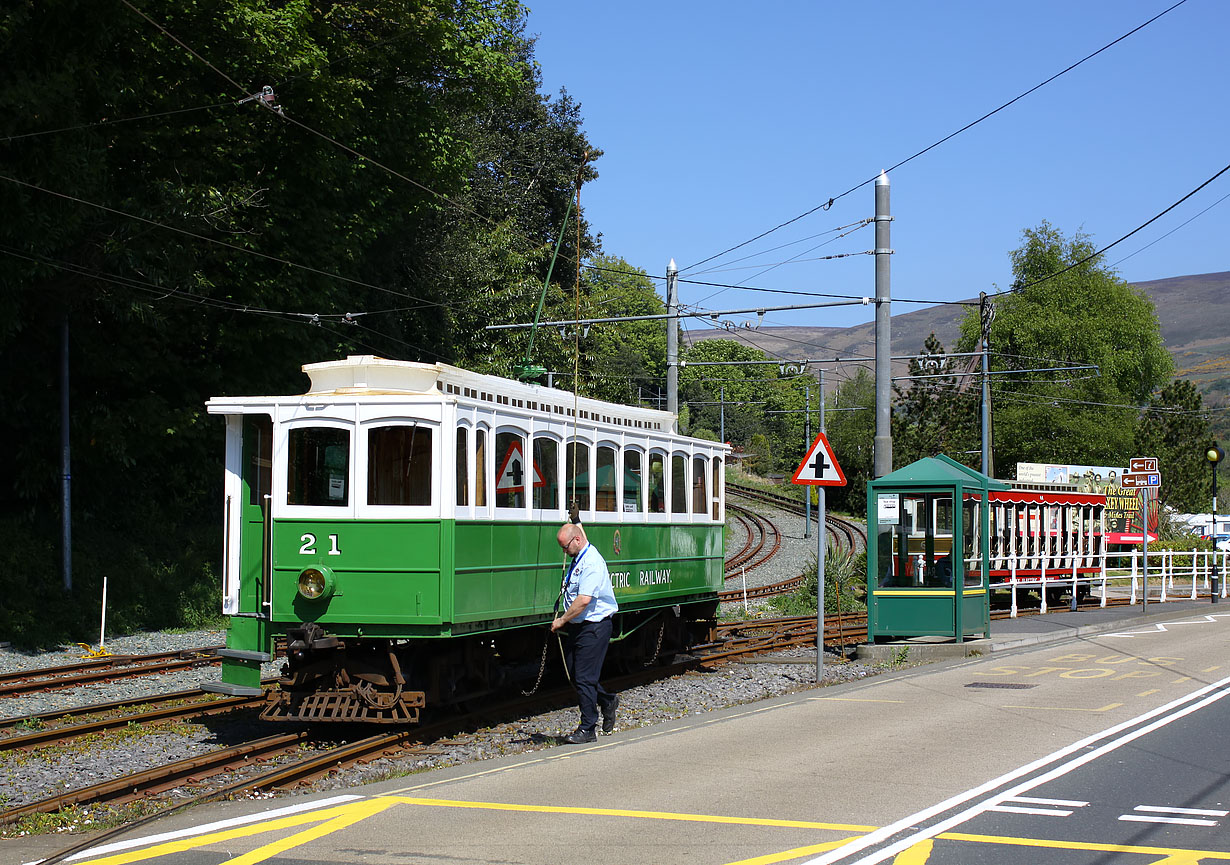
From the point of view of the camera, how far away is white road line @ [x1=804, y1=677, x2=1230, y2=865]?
21.4 feet

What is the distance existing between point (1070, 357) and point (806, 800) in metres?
63.3

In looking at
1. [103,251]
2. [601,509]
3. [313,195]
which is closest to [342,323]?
[313,195]

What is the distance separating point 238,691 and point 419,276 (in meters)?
25.0

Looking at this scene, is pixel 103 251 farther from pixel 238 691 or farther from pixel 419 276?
pixel 419 276

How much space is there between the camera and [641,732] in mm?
10672

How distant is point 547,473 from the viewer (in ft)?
41.0

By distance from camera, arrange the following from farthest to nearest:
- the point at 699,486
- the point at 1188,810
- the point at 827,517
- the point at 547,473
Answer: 1. the point at 827,517
2. the point at 699,486
3. the point at 547,473
4. the point at 1188,810

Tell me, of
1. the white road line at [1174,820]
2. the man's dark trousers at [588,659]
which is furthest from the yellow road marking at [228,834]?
the white road line at [1174,820]

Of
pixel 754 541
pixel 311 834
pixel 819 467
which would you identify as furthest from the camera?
pixel 754 541

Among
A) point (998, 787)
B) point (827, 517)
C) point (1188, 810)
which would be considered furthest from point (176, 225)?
point (827, 517)

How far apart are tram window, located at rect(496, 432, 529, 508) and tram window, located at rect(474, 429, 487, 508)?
24 centimetres

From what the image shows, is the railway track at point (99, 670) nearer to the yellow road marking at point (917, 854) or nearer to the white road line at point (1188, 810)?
the yellow road marking at point (917, 854)

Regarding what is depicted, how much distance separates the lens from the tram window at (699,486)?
16186 mm

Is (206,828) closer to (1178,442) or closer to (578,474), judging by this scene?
(578,474)
